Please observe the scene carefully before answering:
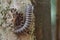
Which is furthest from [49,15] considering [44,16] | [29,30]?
[29,30]

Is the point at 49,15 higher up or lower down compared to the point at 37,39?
higher up

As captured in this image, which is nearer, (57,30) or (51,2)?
(51,2)

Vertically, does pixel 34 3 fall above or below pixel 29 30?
above

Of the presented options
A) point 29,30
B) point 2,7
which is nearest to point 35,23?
point 29,30

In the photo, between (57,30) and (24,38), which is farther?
(57,30)

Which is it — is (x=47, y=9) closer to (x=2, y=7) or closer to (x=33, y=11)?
(x=33, y=11)

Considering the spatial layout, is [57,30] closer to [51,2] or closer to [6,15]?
[51,2]

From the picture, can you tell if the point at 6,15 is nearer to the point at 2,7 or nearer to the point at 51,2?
the point at 2,7
